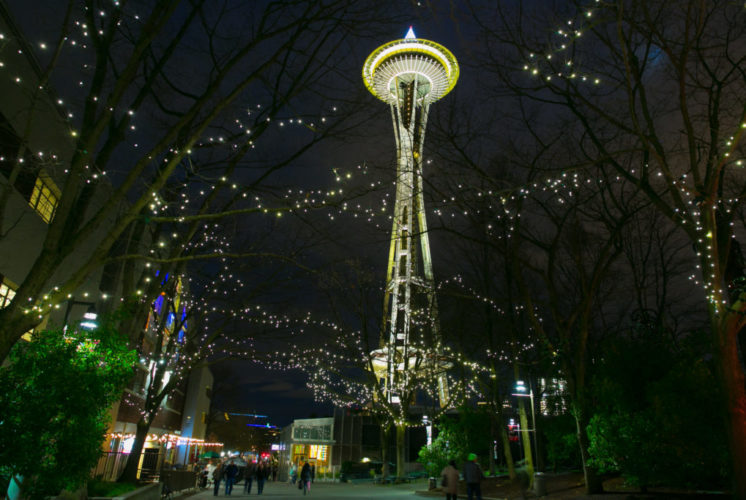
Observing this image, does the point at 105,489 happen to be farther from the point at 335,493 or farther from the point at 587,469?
the point at 587,469

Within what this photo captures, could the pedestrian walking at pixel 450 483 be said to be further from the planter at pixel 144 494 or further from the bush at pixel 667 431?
the planter at pixel 144 494

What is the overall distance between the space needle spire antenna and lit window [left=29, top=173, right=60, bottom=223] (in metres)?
12.1

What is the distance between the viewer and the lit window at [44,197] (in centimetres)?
1222

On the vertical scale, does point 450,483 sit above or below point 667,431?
below

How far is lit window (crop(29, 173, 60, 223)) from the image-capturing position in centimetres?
1222

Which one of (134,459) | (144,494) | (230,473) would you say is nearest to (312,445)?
(230,473)

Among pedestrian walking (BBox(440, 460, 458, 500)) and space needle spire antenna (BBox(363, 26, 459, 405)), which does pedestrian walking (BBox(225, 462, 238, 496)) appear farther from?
pedestrian walking (BBox(440, 460, 458, 500))

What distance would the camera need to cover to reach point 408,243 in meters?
33.7

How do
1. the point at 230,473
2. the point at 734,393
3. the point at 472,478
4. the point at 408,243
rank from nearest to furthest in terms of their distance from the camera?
the point at 734,393
the point at 472,478
the point at 230,473
the point at 408,243

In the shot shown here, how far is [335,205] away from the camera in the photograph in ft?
22.4

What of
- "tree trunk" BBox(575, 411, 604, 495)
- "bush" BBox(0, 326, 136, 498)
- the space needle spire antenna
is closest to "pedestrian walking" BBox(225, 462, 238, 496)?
the space needle spire antenna

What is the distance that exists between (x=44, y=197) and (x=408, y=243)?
23679mm

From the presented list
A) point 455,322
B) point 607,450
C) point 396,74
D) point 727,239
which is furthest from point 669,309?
point 396,74

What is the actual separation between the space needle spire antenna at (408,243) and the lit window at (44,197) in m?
12.1
